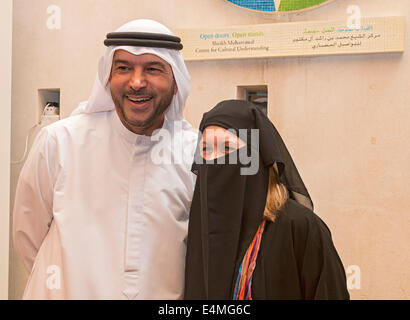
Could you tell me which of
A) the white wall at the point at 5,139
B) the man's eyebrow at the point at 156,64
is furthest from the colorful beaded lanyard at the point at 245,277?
the white wall at the point at 5,139

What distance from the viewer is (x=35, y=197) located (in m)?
2.31

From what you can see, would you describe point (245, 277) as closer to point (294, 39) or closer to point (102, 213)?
point (102, 213)

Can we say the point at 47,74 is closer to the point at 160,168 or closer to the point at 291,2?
the point at 291,2

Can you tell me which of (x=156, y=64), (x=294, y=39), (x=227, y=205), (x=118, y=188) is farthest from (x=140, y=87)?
(x=294, y=39)

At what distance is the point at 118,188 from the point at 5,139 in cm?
240

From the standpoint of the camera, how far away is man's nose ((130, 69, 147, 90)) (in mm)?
2143

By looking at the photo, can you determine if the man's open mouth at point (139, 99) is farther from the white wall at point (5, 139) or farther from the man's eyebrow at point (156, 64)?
the white wall at point (5, 139)

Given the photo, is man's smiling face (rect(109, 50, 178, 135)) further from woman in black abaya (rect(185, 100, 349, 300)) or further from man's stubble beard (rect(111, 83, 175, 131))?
woman in black abaya (rect(185, 100, 349, 300))

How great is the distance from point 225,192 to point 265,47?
2.19 m

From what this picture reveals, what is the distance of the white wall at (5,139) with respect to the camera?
4293 millimetres

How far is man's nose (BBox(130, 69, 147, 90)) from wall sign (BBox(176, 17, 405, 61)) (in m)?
2.03

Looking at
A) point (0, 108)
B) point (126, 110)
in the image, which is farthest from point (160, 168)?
point (0, 108)

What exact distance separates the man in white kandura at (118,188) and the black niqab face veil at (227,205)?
172mm

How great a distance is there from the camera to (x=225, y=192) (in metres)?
2.11
